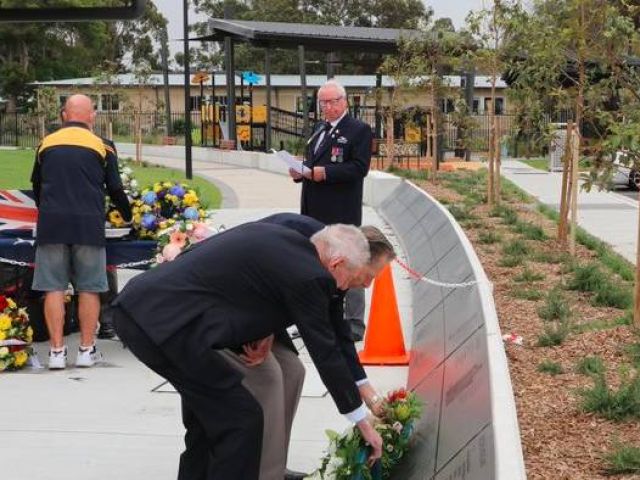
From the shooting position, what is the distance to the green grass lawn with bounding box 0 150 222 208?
21.0 meters

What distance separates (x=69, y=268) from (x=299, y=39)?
22.6 m

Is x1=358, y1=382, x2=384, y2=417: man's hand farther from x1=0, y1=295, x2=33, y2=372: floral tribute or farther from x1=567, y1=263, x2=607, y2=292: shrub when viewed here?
x1=567, y1=263, x2=607, y2=292: shrub

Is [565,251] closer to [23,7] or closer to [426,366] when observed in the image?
[426,366]

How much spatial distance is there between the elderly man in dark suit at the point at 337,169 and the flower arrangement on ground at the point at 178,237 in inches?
31.4

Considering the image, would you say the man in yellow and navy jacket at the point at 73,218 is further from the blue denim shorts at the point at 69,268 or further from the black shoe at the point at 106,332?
the black shoe at the point at 106,332

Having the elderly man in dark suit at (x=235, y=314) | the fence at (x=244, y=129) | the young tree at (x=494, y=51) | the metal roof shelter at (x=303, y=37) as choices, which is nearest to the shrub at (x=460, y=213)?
the young tree at (x=494, y=51)

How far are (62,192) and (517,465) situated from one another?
4.52 meters

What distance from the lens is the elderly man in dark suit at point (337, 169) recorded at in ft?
24.7

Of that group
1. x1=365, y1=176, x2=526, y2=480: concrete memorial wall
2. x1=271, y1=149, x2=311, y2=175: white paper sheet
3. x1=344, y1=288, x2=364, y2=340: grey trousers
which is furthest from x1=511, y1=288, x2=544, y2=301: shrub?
x1=271, y1=149, x2=311, y2=175: white paper sheet

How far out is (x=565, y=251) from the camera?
36.9 feet

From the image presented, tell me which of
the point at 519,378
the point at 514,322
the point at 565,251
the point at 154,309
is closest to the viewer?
the point at 154,309

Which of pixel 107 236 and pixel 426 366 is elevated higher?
pixel 107 236

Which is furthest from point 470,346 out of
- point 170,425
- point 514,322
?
point 514,322

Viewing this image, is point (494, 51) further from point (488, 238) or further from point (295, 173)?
point (295, 173)
